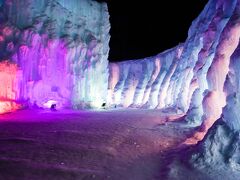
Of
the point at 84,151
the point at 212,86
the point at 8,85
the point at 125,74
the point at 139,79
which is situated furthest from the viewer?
the point at 125,74

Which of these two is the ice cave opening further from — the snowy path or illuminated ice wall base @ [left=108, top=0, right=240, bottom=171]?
the snowy path

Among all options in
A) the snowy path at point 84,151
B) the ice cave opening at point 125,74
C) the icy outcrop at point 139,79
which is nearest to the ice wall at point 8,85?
the ice cave opening at point 125,74

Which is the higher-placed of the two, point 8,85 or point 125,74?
point 125,74

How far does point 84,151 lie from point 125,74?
2467 cm

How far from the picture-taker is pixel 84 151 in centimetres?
685

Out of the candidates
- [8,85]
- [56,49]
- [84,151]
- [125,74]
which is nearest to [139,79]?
[125,74]

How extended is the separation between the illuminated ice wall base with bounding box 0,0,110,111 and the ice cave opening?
0.07 meters

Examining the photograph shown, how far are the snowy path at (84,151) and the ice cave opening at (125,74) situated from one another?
1.40 feet

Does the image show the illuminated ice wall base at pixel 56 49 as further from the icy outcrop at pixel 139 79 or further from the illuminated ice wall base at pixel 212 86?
the illuminated ice wall base at pixel 212 86

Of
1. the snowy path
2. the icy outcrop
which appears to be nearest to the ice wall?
the snowy path

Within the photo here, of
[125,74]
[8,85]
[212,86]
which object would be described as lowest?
[8,85]

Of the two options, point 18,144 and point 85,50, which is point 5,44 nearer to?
point 85,50

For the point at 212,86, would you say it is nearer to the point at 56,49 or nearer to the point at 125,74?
the point at 56,49

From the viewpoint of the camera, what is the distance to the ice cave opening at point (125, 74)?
633 centimetres
